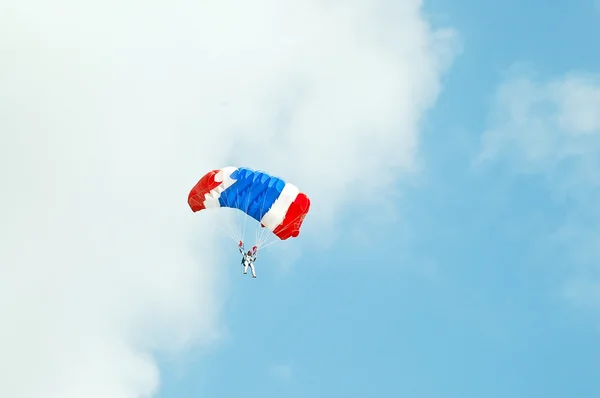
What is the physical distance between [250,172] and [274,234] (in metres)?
3.77

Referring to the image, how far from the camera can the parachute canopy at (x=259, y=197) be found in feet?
138

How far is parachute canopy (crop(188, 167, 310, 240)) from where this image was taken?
138 feet

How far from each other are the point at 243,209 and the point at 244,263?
303 cm

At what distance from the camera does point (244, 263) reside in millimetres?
42125

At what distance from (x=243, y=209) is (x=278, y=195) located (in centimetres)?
229

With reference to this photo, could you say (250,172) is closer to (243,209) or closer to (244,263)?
(243,209)

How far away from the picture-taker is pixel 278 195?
138 ft

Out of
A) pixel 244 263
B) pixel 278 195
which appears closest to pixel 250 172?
pixel 278 195

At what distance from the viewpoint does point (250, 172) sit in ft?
138

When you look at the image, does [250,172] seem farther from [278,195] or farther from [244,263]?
[244,263]

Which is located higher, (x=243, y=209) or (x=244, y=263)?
(x=243, y=209)

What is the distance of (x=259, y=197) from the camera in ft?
139

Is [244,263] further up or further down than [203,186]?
further down

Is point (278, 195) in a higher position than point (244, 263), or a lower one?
higher
